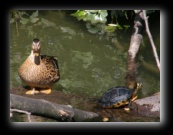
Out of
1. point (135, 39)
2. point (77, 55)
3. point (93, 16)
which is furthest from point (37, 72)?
point (93, 16)

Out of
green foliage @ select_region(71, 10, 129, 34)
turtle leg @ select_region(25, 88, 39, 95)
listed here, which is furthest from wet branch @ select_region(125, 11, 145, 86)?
turtle leg @ select_region(25, 88, 39, 95)

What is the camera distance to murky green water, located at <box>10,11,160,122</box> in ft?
15.6

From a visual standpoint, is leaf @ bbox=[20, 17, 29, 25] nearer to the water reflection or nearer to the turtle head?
the water reflection

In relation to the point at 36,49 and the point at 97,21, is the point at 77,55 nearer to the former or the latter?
the point at 97,21

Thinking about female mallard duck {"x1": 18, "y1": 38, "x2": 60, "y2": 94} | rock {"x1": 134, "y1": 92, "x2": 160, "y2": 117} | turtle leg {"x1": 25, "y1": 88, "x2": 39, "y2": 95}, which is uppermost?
female mallard duck {"x1": 18, "y1": 38, "x2": 60, "y2": 94}

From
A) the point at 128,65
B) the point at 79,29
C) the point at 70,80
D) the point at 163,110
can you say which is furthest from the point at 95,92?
the point at 79,29

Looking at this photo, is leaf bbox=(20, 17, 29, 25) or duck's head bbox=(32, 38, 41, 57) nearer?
duck's head bbox=(32, 38, 41, 57)

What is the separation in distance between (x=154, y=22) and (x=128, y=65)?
67 centimetres

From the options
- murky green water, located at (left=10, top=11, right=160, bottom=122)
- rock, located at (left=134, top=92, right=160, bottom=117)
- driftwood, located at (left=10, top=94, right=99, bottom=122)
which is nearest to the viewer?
driftwood, located at (left=10, top=94, right=99, bottom=122)

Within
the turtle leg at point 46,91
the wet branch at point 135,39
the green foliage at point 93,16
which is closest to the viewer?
the turtle leg at point 46,91

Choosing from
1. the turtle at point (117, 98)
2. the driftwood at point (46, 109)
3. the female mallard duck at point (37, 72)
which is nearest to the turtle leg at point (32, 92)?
the female mallard duck at point (37, 72)

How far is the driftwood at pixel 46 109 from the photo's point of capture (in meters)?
2.90

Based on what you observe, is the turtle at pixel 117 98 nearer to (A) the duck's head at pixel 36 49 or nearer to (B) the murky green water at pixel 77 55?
(B) the murky green water at pixel 77 55
